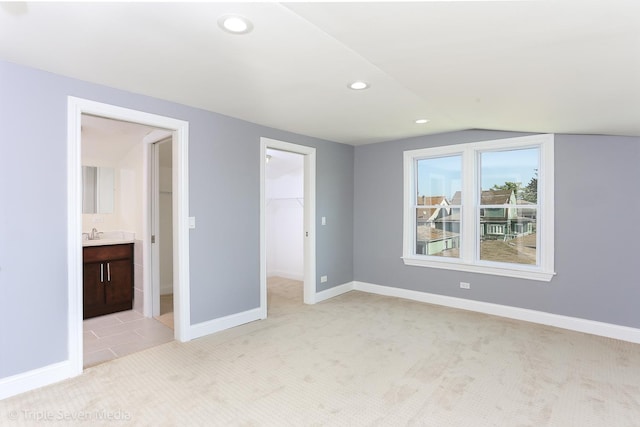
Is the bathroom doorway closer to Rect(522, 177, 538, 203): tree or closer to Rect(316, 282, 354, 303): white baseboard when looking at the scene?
Rect(316, 282, 354, 303): white baseboard

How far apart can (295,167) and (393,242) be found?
2391 mm

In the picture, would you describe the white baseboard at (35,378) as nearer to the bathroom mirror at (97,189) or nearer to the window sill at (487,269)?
the bathroom mirror at (97,189)

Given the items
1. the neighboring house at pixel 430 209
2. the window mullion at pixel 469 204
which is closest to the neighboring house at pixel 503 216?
the window mullion at pixel 469 204

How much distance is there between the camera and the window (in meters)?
3.95

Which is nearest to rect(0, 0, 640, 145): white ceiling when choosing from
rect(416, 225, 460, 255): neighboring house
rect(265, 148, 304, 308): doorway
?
rect(416, 225, 460, 255): neighboring house

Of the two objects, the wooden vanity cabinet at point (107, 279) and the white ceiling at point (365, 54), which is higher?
the white ceiling at point (365, 54)

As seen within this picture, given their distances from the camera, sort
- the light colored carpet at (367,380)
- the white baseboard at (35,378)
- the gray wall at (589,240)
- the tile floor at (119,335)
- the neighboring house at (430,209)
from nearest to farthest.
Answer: the light colored carpet at (367,380)
the white baseboard at (35,378)
the tile floor at (119,335)
the gray wall at (589,240)
the neighboring house at (430,209)

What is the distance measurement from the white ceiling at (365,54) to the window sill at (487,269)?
164 centimetres

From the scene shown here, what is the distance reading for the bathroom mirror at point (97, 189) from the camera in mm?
4645

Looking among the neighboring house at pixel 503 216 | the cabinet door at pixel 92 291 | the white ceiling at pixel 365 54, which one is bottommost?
the cabinet door at pixel 92 291

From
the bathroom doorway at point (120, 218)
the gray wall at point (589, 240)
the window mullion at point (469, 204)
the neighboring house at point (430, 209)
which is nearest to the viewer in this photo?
the gray wall at point (589, 240)

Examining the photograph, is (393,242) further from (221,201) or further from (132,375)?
(132,375)

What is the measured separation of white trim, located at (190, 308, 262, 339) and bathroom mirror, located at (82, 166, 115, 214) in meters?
2.53

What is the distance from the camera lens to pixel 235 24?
5.84 ft
